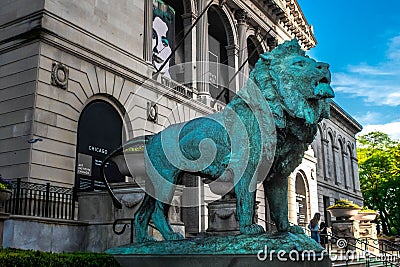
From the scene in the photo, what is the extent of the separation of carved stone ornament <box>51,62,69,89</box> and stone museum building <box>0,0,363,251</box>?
0.14 ft

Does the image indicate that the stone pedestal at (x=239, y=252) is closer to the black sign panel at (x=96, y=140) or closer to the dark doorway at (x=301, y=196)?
the black sign panel at (x=96, y=140)

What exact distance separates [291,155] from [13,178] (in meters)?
12.5

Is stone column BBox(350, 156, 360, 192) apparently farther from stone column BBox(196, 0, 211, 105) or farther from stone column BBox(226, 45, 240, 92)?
stone column BBox(196, 0, 211, 105)

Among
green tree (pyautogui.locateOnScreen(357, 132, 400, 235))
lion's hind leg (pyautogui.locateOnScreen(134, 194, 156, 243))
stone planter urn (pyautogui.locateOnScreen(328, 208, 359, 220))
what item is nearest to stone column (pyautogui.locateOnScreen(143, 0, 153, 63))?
stone planter urn (pyautogui.locateOnScreen(328, 208, 359, 220))

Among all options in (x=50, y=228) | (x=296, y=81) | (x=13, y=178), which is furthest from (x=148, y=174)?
(x=13, y=178)

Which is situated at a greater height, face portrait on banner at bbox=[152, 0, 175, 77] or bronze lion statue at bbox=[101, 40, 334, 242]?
face portrait on banner at bbox=[152, 0, 175, 77]

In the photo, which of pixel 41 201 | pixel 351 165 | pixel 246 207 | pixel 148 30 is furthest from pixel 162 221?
pixel 351 165

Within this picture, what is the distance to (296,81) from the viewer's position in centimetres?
664

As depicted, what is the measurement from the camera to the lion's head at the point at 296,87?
655 cm

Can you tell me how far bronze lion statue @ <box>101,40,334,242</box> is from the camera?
6570mm

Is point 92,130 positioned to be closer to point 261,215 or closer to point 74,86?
point 74,86

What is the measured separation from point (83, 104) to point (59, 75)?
5.33 ft

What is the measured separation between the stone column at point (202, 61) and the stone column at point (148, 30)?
4.64 meters

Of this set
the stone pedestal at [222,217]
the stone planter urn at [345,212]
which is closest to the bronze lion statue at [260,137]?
the stone pedestal at [222,217]
